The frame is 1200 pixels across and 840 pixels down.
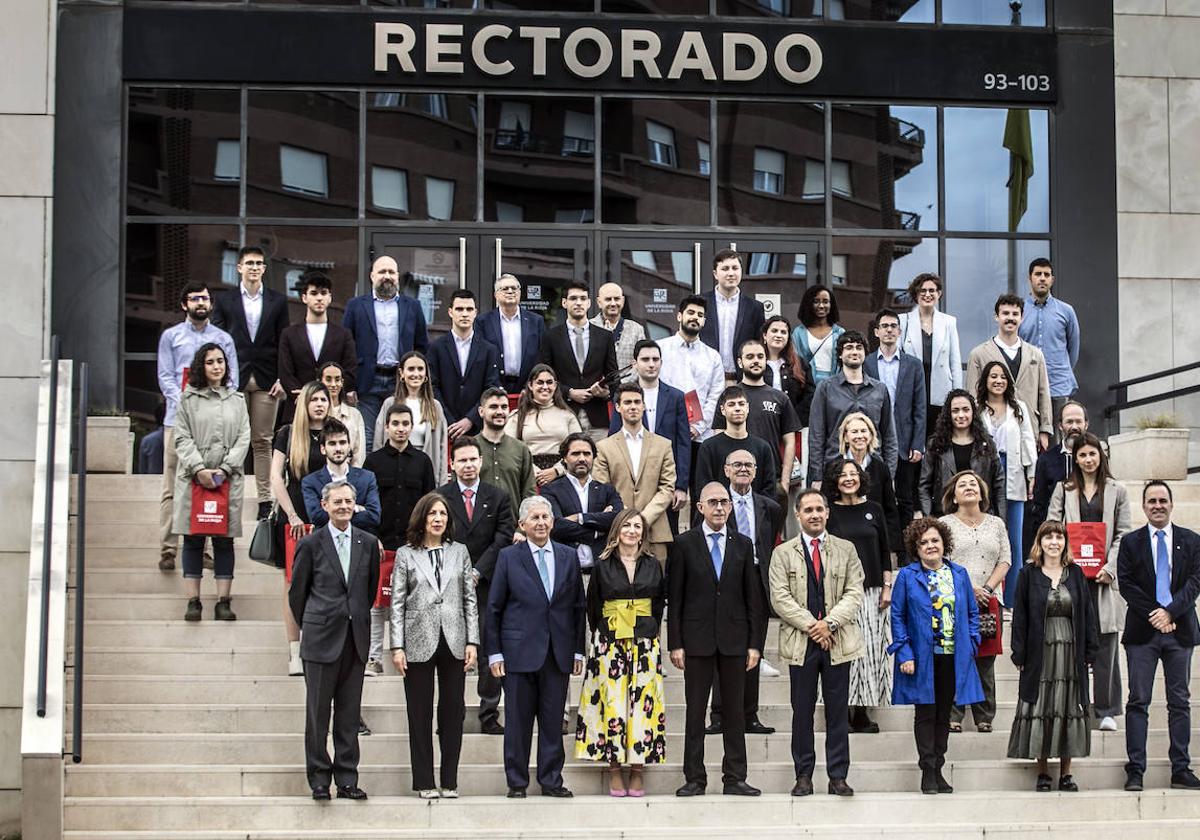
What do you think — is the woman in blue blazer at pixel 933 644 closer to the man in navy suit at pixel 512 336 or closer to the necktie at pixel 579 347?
the necktie at pixel 579 347

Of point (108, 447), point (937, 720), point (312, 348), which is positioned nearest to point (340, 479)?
point (312, 348)

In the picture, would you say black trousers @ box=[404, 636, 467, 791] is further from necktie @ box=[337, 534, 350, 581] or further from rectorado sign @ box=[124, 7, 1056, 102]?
rectorado sign @ box=[124, 7, 1056, 102]

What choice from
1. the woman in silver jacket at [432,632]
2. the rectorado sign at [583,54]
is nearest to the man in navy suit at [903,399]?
the woman in silver jacket at [432,632]

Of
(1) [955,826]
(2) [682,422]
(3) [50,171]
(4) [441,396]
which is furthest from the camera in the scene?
(3) [50,171]

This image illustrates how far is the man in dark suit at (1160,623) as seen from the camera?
38.3ft

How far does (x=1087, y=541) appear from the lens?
12477 mm

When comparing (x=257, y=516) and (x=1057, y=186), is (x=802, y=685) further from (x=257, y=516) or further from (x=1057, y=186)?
(x=1057, y=186)

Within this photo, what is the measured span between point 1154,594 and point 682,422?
3570 millimetres

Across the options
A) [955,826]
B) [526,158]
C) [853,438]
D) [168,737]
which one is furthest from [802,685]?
[526,158]

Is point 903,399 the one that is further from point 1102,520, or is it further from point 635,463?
point 635,463

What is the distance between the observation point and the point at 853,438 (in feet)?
41.1

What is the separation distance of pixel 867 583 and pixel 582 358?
11.5 ft

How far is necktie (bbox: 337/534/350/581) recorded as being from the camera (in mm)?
11273

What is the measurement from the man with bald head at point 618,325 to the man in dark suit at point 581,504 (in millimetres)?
2471
